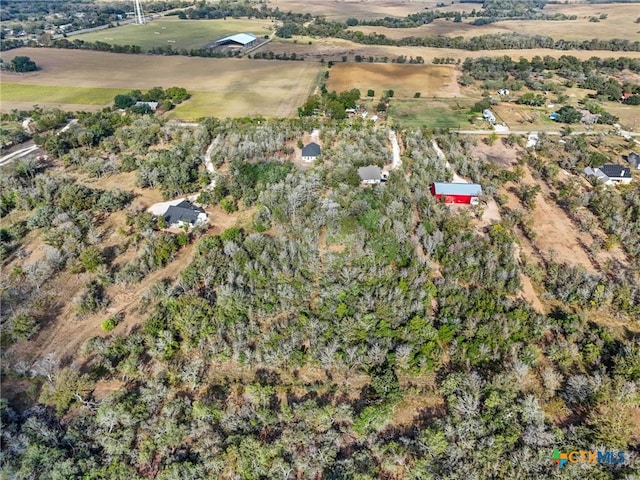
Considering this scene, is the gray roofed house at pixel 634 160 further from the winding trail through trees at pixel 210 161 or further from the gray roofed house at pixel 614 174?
the winding trail through trees at pixel 210 161

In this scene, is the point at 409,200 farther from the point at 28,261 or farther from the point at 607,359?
the point at 28,261

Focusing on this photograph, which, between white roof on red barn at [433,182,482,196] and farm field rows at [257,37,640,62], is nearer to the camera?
white roof on red barn at [433,182,482,196]

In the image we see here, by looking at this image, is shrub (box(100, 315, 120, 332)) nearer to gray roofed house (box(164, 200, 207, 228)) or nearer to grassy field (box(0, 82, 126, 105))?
gray roofed house (box(164, 200, 207, 228))

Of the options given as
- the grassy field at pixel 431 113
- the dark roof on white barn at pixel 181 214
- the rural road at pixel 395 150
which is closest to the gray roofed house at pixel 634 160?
the grassy field at pixel 431 113

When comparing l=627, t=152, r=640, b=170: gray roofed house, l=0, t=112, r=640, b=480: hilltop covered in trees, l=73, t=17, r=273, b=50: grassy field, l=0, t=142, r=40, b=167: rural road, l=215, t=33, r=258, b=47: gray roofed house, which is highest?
l=73, t=17, r=273, b=50: grassy field

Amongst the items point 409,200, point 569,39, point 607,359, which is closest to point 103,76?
point 409,200

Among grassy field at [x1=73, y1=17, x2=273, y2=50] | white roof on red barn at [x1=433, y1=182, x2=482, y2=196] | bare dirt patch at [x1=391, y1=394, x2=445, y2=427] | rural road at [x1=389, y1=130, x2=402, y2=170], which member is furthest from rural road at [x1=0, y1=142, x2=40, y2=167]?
grassy field at [x1=73, y1=17, x2=273, y2=50]
